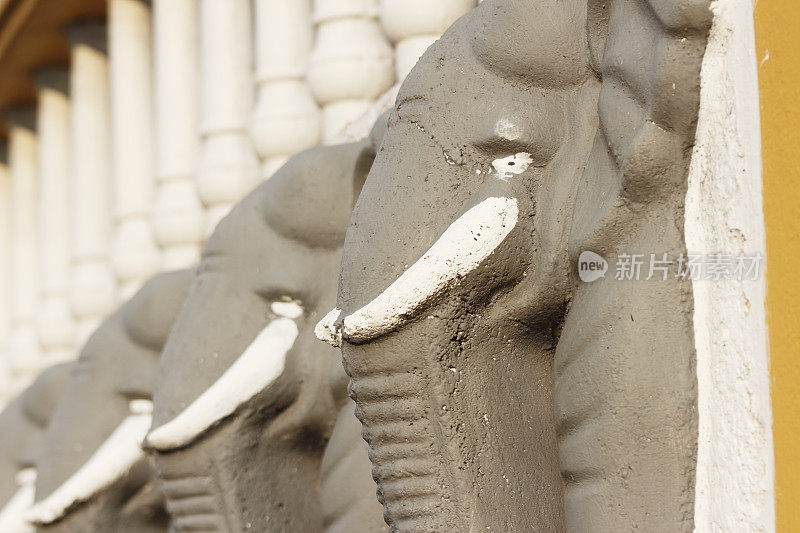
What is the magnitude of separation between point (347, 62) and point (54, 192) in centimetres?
217

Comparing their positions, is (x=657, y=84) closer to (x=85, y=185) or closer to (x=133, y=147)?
(x=133, y=147)

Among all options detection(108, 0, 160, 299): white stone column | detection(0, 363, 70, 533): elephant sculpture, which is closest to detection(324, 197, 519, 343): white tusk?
detection(0, 363, 70, 533): elephant sculpture

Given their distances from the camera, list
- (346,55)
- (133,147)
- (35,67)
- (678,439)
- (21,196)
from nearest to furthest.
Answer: (678,439) < (346,55) < (133,147) < (35,67) < (21,196)

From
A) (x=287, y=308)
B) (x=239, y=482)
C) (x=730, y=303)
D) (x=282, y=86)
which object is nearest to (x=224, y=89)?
(x=282, y=86)

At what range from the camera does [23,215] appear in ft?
15.5

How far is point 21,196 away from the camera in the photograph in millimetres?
4680

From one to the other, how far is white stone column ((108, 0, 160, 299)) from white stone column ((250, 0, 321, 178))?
0.84m

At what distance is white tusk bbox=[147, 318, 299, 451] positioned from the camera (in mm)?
1692

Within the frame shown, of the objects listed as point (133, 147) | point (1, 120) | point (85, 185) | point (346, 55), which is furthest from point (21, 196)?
point (346, 55)

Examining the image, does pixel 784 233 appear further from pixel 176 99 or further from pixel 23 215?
pixel 23 215

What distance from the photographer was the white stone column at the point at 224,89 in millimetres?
2908

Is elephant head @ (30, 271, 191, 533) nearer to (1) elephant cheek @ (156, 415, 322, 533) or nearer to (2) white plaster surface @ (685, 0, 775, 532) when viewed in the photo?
(1) elephant cheek @ (156, 415, 322, 533)

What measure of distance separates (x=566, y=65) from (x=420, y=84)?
13cm

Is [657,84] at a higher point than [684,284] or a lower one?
higher
